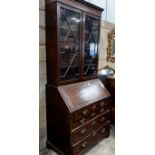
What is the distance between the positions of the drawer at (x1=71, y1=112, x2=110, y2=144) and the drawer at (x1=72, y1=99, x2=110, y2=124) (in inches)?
3.5

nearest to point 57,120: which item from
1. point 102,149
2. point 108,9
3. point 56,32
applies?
point 102,149

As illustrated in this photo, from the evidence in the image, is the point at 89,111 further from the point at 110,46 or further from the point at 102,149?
the point at 110,46

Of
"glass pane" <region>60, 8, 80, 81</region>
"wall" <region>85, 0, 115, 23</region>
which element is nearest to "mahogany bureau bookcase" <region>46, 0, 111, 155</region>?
"glass pane" <region>60, 8, 80, 81</region>

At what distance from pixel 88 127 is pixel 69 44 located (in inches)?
44.4

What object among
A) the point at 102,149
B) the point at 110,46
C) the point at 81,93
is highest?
the point at 110,46

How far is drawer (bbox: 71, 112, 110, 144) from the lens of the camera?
1929 millimetres

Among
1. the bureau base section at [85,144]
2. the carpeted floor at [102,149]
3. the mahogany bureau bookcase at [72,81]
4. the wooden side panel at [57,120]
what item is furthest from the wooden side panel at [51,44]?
the carpeted floor at [102,149]

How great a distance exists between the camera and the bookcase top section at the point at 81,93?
1903mm

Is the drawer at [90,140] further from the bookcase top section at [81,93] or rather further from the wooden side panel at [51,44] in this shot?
the wooden side panel at [51,44]

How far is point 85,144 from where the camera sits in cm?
209

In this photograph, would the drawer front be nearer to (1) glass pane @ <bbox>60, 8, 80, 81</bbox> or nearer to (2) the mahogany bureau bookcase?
(2) the mahogany bureau bookcase
